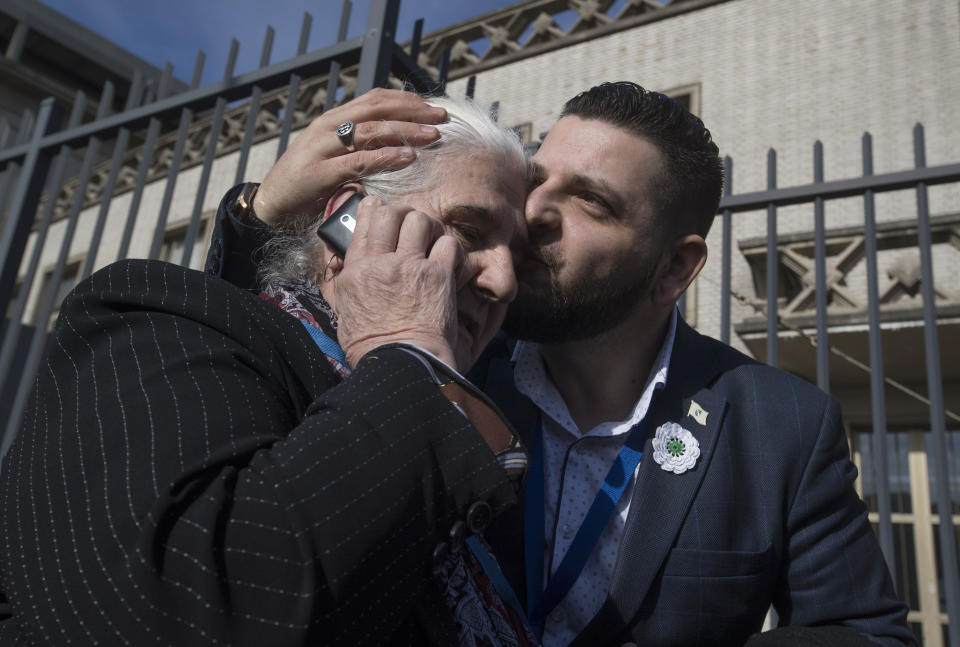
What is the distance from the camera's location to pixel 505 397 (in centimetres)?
219

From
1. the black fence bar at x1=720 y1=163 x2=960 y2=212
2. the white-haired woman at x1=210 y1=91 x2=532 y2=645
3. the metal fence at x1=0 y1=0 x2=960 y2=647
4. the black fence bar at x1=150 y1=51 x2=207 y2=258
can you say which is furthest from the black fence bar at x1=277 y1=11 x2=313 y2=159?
the black fence bar at x1=720 y1=163 x2=960 y2=212

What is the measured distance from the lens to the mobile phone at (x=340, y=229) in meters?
1.42

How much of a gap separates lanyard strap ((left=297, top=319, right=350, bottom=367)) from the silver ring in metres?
0.54

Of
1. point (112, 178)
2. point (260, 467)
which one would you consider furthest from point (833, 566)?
point (112, 178)

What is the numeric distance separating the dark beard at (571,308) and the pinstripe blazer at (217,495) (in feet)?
3.46

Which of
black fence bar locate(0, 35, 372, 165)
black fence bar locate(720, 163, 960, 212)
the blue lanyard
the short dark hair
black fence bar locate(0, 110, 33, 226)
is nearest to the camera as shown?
the blue lanyard

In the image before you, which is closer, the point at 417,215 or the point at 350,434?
the point at 350,434

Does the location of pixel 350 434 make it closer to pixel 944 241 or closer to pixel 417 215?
pixel 417 215

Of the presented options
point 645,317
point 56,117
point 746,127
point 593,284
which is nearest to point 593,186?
point 593,284

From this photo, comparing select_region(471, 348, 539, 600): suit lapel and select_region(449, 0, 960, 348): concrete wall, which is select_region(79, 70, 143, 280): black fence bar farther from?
select_region(449, 0, 960, 348): concrete wall

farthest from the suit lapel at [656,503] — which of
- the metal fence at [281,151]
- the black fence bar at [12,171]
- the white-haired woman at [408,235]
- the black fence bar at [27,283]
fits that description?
the black fence bar at [12,171]

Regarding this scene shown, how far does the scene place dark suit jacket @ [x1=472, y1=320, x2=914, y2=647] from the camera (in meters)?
1.80

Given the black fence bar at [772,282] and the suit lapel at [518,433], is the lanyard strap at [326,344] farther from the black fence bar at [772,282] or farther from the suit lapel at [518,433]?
the black fence bar at [772,282]

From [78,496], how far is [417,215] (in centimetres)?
69
